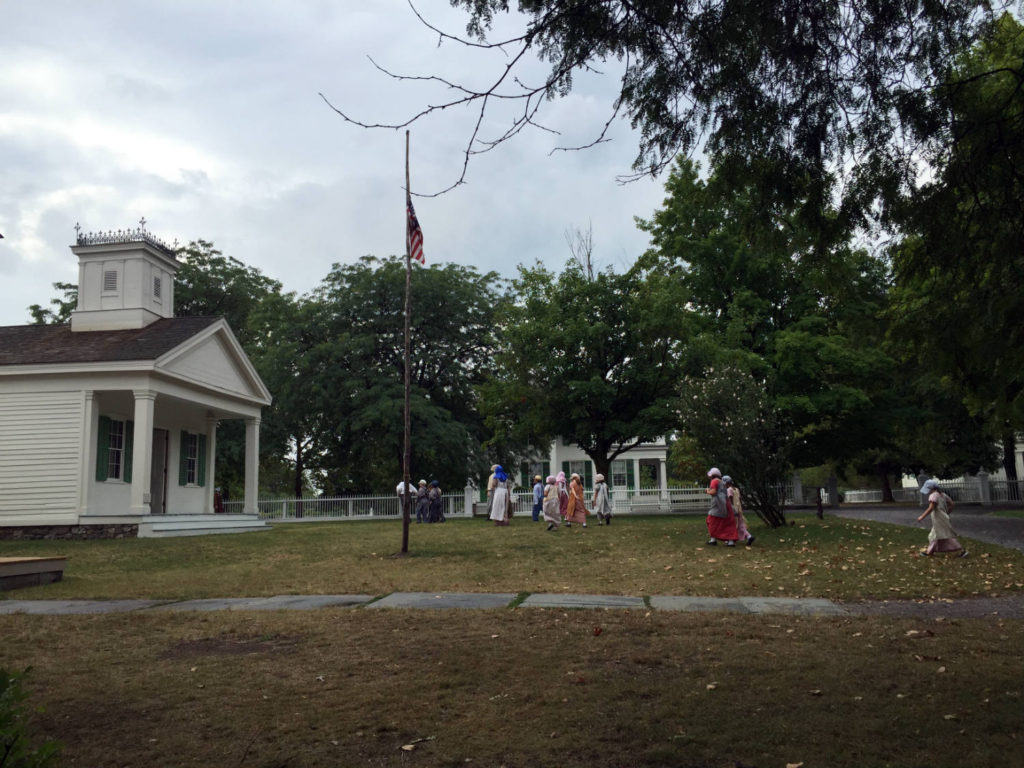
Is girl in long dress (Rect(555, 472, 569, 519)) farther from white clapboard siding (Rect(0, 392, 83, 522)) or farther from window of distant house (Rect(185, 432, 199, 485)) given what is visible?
white clapboard siding (Rect(0, 392, 83, 522))

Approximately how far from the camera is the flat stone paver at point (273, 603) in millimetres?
9102

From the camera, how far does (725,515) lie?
56.4 feet

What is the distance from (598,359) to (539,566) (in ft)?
63.6

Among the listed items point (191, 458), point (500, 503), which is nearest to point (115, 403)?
point (191, 458)

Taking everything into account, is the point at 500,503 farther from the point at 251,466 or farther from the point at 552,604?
the point at 552,604

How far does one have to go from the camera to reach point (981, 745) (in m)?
4.33

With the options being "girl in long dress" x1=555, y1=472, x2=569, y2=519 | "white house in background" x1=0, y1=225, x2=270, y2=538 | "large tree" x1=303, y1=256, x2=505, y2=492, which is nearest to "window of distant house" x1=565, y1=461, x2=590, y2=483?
"large tree" x1=303, y1=256, x2=505, y2=492

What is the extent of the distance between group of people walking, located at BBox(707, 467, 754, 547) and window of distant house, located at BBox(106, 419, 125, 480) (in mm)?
17125

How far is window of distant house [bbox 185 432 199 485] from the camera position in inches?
1123

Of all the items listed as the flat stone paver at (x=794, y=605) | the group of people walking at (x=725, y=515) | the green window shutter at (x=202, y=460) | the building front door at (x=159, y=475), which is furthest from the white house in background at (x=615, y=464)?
the flat stone paver at (x=794, y=605)

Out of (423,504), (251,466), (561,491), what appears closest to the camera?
(561,491)

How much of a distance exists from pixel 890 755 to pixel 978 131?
4.44 m

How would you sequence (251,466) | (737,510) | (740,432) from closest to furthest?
(737,510) → (740,432) → (251,466)

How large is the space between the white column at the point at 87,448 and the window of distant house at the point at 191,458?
5542 millimetres
